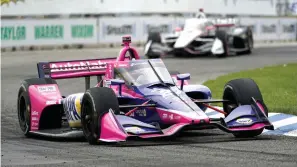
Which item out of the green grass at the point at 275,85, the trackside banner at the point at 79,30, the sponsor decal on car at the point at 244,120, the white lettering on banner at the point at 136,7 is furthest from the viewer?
the white lettering on banner at the point at 136,7

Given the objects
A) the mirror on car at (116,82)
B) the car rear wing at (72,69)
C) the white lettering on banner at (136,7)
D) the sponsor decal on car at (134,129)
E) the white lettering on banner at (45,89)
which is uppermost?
the mirror on car at (116,82)

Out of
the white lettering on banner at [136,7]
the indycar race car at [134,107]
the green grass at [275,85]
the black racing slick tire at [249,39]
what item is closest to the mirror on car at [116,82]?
the indycar race car at [134,107]

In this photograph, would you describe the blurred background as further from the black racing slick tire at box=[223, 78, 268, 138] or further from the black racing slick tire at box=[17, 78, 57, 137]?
the black racing slick tire at box=[223, 78, 268, 138]

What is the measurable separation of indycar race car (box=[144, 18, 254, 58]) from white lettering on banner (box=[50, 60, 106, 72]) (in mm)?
14569

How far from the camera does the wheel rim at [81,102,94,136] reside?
11.7 metres

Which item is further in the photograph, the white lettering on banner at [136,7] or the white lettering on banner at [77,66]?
the white lettering on banner at [136,7]

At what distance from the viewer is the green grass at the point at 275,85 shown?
15070mm

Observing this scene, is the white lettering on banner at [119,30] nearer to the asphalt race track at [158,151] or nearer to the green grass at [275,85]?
the green grass at [275,85]

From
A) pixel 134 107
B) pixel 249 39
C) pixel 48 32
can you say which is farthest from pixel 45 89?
pixel 48 32

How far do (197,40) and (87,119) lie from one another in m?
18.1

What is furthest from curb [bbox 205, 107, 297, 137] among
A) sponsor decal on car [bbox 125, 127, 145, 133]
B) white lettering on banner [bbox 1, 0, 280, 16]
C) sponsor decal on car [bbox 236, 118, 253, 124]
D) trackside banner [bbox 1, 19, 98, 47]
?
white lettering on banner [bbox 1, 0, 280, 16]

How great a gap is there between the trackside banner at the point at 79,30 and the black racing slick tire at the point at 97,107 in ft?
68.2

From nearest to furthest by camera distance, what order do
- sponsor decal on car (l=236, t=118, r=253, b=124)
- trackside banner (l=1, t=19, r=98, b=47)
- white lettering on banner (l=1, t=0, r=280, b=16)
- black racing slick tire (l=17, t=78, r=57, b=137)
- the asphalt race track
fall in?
1. the asphalt race track
2. sponsor decal on car (l=236, t=118, r=253, b=124)
3. black racing slick tire (l=17, t=78, r=57, b=137)
4. trackside banner (l=1, t=19, r=98, b=47)
5. white lettering on banner (l=1, t=0, r=280, b=16)

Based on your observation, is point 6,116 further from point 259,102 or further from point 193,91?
point 259,102
